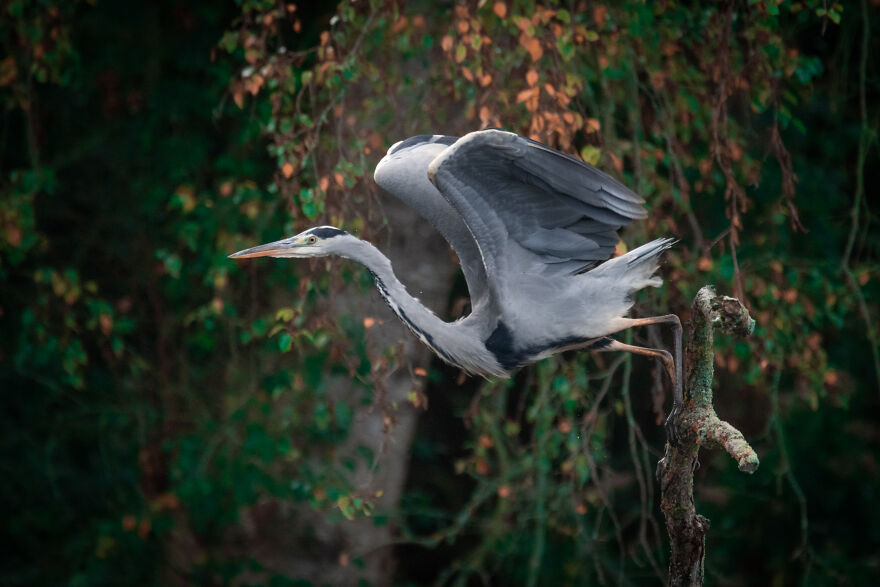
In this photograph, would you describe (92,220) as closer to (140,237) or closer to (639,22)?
(140,237)

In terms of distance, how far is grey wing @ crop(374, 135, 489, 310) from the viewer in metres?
2.75

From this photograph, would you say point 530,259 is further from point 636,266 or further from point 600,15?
point 600,15

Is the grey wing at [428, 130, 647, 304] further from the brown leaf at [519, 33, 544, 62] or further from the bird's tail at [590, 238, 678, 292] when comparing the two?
the brown leaf at [519, 33, 544, 62]

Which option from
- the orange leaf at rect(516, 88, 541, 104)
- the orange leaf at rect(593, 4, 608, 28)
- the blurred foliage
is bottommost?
the blurred foliage

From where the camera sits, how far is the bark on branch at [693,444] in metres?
2.18

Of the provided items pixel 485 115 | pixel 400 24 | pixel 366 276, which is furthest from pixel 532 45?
pixel 366 276

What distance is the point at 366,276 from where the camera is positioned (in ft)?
12.4

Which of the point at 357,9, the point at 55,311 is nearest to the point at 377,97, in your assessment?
the point at 357,9

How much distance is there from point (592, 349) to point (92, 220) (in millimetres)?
3253

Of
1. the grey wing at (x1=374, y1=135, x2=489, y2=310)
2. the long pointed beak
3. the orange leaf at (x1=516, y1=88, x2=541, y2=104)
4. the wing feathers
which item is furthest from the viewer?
the orange leaf at (x1=516, y1=88, x2=541, y2=104)

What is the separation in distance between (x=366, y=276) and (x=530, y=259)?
1346 millimetres

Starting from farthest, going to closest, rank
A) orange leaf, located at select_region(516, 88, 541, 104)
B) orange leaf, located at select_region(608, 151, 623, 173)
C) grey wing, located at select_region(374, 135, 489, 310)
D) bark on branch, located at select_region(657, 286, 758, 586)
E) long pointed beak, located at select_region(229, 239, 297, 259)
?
1. orange leaf, located at select_region(608, 151, 623, 173)
2. orange leaf, located at select_region(516, 88, 541, 104)
3. grey wing, located at select_region(374, 135, 489, 310)
4. long pointed beak, located at select_region(229, 239, 297, 259)
5. bark on branch, located at select_region(657, 286, 758, 586)

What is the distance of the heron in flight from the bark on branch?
278mm

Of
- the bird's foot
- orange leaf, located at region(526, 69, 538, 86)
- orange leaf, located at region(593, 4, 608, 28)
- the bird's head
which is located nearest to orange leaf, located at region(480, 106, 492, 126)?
orange leaf, located at region(526, 69, 538, 86)
